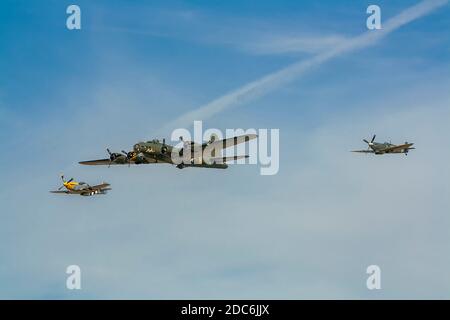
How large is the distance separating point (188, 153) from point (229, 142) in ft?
26.5

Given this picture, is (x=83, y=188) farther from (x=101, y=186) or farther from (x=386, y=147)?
(x=386, y=147)

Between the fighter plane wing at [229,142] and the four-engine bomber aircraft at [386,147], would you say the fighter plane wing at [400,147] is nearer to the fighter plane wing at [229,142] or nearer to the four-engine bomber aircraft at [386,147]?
the four-engine bomber aircraft at [386,147]

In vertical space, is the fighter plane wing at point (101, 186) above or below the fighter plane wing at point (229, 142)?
below

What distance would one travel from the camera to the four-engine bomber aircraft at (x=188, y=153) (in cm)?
15088

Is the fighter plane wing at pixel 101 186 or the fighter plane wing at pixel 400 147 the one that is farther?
the fighter plane wing at pixel 400 147

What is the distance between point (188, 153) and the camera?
Answer: 15188 centimetres

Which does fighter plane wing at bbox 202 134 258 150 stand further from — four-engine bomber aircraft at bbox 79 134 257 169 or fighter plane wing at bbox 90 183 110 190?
fighter plane wing at bbox 90 183 110 190

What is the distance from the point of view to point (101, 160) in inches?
6442

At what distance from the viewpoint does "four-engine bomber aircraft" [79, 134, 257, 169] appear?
Result: 15088cm

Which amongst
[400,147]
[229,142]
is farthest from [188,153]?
[400,147]

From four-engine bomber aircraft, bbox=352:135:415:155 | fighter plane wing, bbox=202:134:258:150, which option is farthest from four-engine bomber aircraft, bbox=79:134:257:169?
four-engine bomber aircraft, bbox=352:135:415:155

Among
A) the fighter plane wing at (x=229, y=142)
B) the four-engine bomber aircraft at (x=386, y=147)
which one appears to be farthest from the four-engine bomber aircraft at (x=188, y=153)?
the four-engine bomber aircraft at (x=386, y=147)
